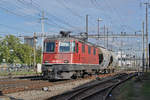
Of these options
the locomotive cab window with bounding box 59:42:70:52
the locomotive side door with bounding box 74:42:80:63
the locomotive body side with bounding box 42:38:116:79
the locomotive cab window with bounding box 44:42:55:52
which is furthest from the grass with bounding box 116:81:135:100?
the locomotive cab window with bounding box 44:42:55:52

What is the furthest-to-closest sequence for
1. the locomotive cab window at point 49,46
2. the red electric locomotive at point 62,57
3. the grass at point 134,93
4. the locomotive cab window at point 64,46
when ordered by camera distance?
the locomotive cab window at point 49,46 < the locomotive cab window at point 64,46 < the red electric locomotive at point 62,57 < the grass at point 134,93

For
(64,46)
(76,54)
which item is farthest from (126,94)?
(64,46)

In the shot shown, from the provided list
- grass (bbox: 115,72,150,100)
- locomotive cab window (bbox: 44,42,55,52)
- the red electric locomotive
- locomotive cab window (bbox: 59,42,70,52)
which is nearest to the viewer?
grass (bbox: 115,72,150,100)

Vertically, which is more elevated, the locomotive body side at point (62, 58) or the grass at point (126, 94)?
the locomotive body side at point (62, 58)

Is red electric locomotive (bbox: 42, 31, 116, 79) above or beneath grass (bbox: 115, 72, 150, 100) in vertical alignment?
above

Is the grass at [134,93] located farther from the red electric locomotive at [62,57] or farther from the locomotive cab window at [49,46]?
the locomotive cab window at [49,46]

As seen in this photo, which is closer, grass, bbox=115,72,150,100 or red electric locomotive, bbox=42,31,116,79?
grass, bbox=115,72,150,100

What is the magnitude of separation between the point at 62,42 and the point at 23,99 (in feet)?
30.9

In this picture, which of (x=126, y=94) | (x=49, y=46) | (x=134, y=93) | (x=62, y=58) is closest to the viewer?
(x=126, y=94)

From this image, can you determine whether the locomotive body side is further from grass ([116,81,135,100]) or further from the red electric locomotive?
grass ([116,81,135,100])

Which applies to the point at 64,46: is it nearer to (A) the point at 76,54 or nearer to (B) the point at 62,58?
(B) the point at 62,58

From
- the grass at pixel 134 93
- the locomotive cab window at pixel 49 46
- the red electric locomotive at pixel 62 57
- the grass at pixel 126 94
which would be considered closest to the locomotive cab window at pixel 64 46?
the red electric locomotive at pixel 62 57

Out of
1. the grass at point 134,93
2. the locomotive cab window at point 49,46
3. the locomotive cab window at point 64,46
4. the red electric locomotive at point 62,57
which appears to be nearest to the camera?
the grass at point 134,93

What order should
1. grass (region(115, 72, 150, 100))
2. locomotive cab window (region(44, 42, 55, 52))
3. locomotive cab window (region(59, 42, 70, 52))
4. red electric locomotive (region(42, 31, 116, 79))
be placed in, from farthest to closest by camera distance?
locomotive cab window (region(44, 42, 55, 52))
locomotive cab window (region(59, 42, 70, 52))
red electric locomotive (region(42, 31, 116, 79))
grass (region(115, 72, 150, 100))
